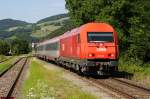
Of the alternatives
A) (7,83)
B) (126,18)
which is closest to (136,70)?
(7,83)

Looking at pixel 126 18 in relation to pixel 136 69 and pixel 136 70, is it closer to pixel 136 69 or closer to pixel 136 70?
pixel 136 69

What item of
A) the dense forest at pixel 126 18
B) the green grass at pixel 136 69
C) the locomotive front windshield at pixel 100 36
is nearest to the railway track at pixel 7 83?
the locomotive front windshield at pixel 100 36

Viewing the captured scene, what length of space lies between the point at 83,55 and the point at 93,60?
664 millimetres

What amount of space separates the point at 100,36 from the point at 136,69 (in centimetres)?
499

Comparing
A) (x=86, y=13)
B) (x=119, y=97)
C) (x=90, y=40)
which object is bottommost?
(x=119, y=97)

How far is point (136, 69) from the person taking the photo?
105ft

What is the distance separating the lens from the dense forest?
36.6 metres

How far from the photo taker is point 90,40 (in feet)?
92.7

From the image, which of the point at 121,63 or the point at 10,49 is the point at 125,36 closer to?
the point at 121,63

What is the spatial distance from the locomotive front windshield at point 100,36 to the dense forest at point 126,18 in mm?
7671

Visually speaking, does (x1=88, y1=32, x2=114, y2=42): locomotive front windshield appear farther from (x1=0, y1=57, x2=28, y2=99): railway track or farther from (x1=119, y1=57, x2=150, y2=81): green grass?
(x1=0, y1=57, x2=28, y2=99): railway track

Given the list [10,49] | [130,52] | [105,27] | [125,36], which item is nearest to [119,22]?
[125,36]

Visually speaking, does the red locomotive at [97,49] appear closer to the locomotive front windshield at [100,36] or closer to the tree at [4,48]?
the locomotive front windshield at [100,36]

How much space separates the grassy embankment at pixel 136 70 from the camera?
1049 inches
